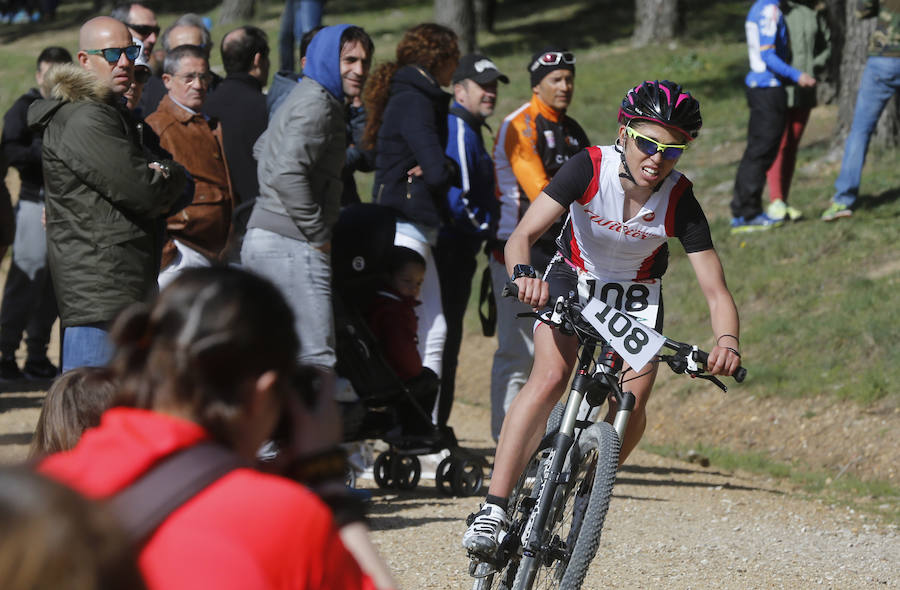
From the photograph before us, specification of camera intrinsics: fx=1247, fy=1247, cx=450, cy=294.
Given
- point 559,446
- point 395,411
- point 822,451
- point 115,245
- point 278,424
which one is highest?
point 278,424

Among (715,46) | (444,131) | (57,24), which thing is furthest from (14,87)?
(444,131)

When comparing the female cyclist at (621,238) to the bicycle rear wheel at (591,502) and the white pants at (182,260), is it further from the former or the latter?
the white pants at (182,260)

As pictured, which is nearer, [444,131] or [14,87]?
[444,131]

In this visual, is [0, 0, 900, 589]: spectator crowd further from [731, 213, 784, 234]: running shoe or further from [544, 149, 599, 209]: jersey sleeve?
[731, 213, 784, 234]: running shoe

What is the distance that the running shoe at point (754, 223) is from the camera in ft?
38.3

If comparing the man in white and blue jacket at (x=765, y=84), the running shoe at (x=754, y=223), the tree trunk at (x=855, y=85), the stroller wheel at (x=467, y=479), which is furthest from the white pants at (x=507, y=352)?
the tree trunk at (x=855, y=85)

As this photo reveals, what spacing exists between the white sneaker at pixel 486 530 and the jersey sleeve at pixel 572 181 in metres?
1.21

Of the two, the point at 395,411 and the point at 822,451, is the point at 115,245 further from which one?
the point at 822,451

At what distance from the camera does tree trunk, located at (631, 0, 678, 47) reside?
2202 centimetres

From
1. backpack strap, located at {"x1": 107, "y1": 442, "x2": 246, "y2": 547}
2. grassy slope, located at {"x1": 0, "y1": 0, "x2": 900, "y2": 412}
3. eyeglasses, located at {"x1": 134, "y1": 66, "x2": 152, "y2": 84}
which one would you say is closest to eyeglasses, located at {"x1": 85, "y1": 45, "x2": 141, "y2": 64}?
eyeglasses, located at {"x1": 134, "y1": 66, "x2": 152, "y2": 84}

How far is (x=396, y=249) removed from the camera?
675 centimetres

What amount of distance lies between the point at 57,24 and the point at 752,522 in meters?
27.5

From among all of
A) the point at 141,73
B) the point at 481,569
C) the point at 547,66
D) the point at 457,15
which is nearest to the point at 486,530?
the point at 481,569

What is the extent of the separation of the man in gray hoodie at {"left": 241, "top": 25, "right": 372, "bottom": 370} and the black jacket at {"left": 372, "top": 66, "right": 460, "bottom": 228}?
48.5 inches
